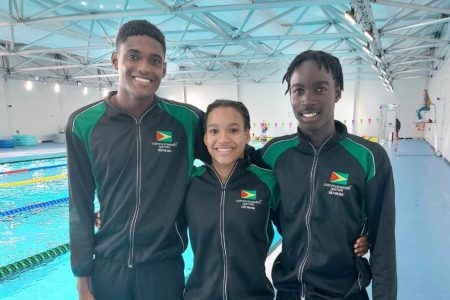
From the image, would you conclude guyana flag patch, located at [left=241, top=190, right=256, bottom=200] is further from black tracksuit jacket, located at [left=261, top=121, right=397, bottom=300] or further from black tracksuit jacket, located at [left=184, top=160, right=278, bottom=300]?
black tracksuit jacket, located at [left=261, top=121, right=397, bottom=300]

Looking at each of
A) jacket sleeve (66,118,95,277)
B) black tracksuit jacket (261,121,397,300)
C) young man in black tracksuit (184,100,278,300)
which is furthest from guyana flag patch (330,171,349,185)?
jacket sleeve (66,118,95,277)

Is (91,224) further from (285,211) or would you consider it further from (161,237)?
(285,211)

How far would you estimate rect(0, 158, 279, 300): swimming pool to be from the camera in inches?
144

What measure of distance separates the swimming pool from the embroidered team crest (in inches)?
96.4

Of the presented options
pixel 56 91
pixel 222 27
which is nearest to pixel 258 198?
pixel 222 27

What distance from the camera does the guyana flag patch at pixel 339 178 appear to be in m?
1.58

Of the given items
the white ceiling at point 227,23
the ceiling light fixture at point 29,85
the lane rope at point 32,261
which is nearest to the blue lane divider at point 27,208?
the lane rope at point 32,261

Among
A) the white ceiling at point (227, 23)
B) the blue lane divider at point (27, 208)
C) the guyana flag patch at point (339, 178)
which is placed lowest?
the blue lane divider at point (27, 208)

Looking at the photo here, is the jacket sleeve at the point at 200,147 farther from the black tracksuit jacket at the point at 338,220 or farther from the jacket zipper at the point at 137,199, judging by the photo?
the black tracksuit jacket at the point at 338,220

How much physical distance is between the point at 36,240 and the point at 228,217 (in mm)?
4501

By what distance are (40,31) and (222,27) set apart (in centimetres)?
548

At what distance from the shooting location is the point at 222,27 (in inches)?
408

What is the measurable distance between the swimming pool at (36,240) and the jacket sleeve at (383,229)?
266 centimetres

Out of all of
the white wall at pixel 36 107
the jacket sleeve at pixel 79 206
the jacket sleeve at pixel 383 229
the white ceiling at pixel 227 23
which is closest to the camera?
the jacket sleeve at pixel 383 229
